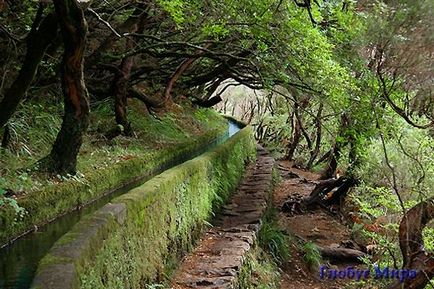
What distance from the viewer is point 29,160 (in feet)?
33.0

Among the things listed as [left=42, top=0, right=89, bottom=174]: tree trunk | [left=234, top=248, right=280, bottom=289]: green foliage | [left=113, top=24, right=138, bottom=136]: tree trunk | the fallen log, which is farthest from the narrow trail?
[left=113, top=24, right=138, bottom=136]: tree trunk

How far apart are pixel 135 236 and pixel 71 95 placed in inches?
152

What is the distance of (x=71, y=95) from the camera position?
904 cm

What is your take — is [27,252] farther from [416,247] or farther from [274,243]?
[274,243]

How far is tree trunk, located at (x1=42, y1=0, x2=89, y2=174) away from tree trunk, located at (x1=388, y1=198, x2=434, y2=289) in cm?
556

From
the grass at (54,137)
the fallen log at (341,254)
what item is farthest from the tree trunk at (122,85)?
the fallen log at (341,254)

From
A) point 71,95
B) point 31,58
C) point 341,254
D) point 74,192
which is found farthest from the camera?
point 341,254

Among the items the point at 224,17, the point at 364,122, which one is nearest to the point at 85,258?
the point at 224,17

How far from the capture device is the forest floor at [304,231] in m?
11.0

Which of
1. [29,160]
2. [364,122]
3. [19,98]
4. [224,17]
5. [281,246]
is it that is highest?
[224,17]

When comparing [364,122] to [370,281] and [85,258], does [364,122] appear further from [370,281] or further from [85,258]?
[85,258]

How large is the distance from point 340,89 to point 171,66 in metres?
7.02

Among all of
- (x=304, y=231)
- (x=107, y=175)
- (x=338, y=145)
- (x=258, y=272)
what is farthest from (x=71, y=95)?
(x=338, y=145)

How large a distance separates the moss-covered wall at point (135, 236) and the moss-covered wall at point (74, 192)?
77.4 inches
